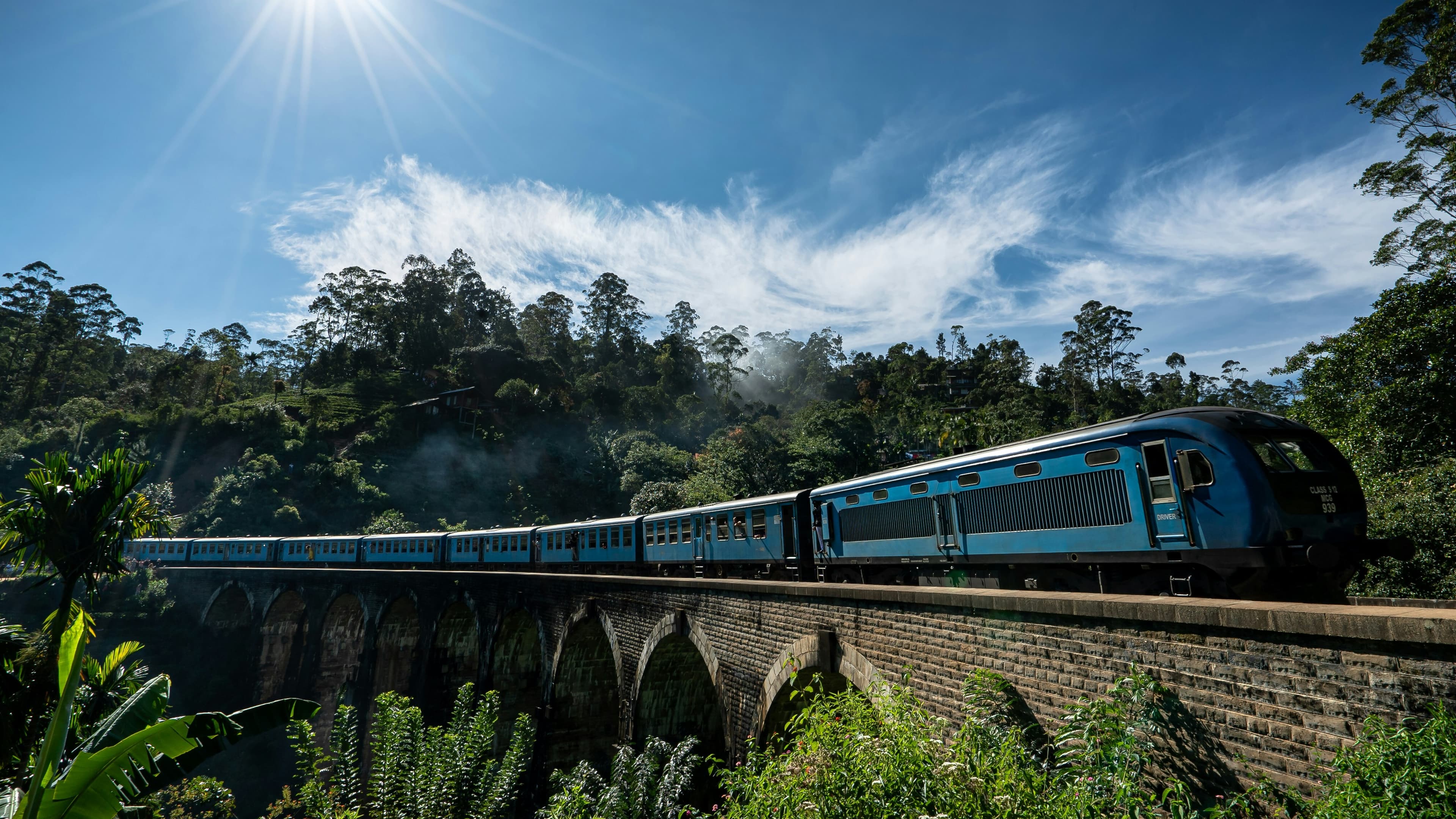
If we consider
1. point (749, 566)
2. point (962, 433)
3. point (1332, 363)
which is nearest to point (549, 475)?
point (962, 433)

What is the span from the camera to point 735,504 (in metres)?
14.6

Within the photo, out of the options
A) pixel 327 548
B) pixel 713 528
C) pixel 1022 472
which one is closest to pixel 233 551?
pixel 327 548

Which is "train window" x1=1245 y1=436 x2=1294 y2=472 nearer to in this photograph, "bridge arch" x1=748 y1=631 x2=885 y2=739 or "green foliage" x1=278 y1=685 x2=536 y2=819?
"bridge arch" x1=748 y1=631 x2=885 y2=739

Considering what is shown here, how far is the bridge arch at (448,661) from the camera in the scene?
24750 millimetres

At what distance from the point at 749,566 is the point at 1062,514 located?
26.2ft

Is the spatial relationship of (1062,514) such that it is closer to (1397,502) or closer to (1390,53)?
(1397,502)

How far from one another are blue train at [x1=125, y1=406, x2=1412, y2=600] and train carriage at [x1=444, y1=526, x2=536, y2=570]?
12.8 meters

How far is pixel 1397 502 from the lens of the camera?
1412 cm

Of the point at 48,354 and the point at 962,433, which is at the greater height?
the point at 48,354

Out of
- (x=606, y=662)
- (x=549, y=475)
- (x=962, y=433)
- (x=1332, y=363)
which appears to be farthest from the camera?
(x=549, y=475)

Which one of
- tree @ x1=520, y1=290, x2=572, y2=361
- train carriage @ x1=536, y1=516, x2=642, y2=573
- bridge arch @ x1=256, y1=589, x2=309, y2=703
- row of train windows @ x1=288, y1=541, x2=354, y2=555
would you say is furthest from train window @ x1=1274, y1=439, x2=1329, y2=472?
tree @ x1=520, y1=290, x2=572, y2=361

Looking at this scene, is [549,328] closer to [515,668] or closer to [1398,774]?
[515,668]

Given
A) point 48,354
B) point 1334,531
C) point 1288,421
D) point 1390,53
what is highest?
point 48,354

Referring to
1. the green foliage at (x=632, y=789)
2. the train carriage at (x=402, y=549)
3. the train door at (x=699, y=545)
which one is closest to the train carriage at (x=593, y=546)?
the train door at (x=699, y=545)
